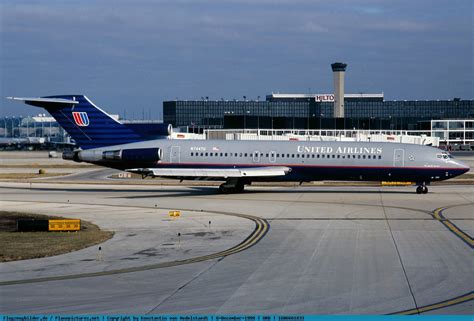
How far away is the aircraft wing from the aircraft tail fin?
11.0 ft

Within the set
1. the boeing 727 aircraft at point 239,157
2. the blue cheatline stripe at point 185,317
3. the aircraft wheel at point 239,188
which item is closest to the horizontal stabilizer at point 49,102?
the boeing 727 aircraft at point 239,157

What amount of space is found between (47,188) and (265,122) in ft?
272

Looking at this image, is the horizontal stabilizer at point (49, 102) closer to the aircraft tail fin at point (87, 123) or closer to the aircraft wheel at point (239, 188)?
the aircraft tail fin at point (87, 123)

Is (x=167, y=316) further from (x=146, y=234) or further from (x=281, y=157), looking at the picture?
(x=281, y=157)

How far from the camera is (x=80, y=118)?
51.7m

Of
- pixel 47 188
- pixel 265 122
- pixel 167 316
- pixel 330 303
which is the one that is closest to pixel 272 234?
pixel 330 303

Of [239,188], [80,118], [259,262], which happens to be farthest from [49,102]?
[259,262]

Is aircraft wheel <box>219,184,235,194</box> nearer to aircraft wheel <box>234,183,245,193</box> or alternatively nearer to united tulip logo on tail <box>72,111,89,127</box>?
aircraft wheel <box>234,183,245,193</box>

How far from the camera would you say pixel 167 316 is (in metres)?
16.4

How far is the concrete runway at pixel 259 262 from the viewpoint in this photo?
59.3ft

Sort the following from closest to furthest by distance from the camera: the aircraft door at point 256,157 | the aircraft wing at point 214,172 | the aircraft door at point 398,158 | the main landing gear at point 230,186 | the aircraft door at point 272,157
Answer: the aircraft wing at point 214,172 → the aircraft door at point 398,158 → the aircraft door at point 272,157 → the aircraft door at point 256,157 → the main landing gear at point 230,186

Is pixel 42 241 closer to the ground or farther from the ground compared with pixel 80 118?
closer to the ground

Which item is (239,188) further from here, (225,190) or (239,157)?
(239,157)

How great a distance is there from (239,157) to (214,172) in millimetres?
2413
